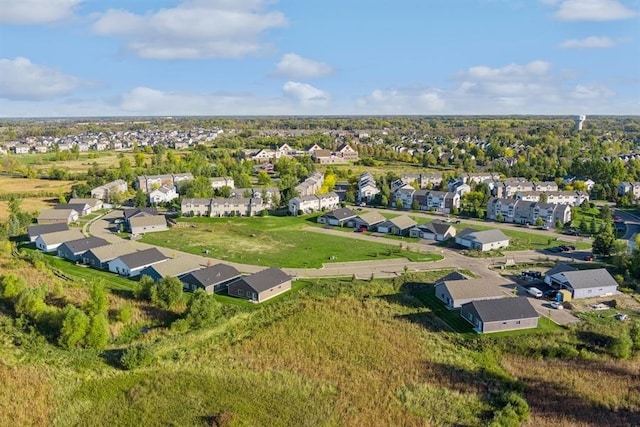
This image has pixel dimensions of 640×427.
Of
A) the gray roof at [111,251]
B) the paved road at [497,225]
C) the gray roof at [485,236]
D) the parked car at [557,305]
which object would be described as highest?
the gray roof at [485,236]

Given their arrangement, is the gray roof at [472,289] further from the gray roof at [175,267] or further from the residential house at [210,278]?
the gray roof at [175,267]

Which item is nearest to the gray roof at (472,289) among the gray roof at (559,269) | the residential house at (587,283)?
the residential house at (587,283)

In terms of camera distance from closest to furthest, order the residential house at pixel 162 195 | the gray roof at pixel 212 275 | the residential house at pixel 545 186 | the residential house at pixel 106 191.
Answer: the gray roof at pixel 212 275
the residential house at pixel 162 195
the residential house at pixel 106 191
the residential house at pixel 545 186

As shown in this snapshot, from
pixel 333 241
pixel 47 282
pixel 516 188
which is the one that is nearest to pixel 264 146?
pixel 516 188

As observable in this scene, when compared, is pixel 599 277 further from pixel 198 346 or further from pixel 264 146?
pixel 264 146

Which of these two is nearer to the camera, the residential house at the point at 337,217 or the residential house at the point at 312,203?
the residential house at the point at 337,217

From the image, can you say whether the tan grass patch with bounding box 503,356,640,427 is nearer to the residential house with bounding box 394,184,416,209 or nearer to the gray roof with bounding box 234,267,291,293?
the gray roof with bounding box 234,267,291,293
